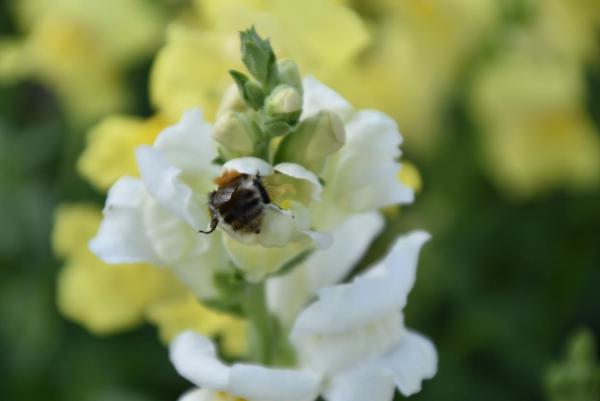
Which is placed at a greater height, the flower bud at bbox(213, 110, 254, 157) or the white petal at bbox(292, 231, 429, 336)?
the flower bud at bbox(213, 110, 254, 157)

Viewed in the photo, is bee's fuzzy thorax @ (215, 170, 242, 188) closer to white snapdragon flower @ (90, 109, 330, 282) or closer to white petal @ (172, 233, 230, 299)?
white snapdragon flower @ (90, 109, 330, 282)

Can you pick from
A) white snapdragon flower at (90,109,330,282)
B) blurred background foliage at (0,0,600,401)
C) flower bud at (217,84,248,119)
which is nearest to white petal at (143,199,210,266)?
white snapdragon flower at (90,109,330,282)

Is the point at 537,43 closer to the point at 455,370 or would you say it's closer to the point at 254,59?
the point at 455,370

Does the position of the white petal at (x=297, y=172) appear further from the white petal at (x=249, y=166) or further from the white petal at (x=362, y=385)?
the white petal at (x=362, y=385)

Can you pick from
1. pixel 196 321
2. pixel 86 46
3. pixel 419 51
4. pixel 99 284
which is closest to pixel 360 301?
pixel 196 321

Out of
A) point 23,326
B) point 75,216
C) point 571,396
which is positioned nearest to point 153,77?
point 75,216

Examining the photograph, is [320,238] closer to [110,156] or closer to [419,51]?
[110,156]
